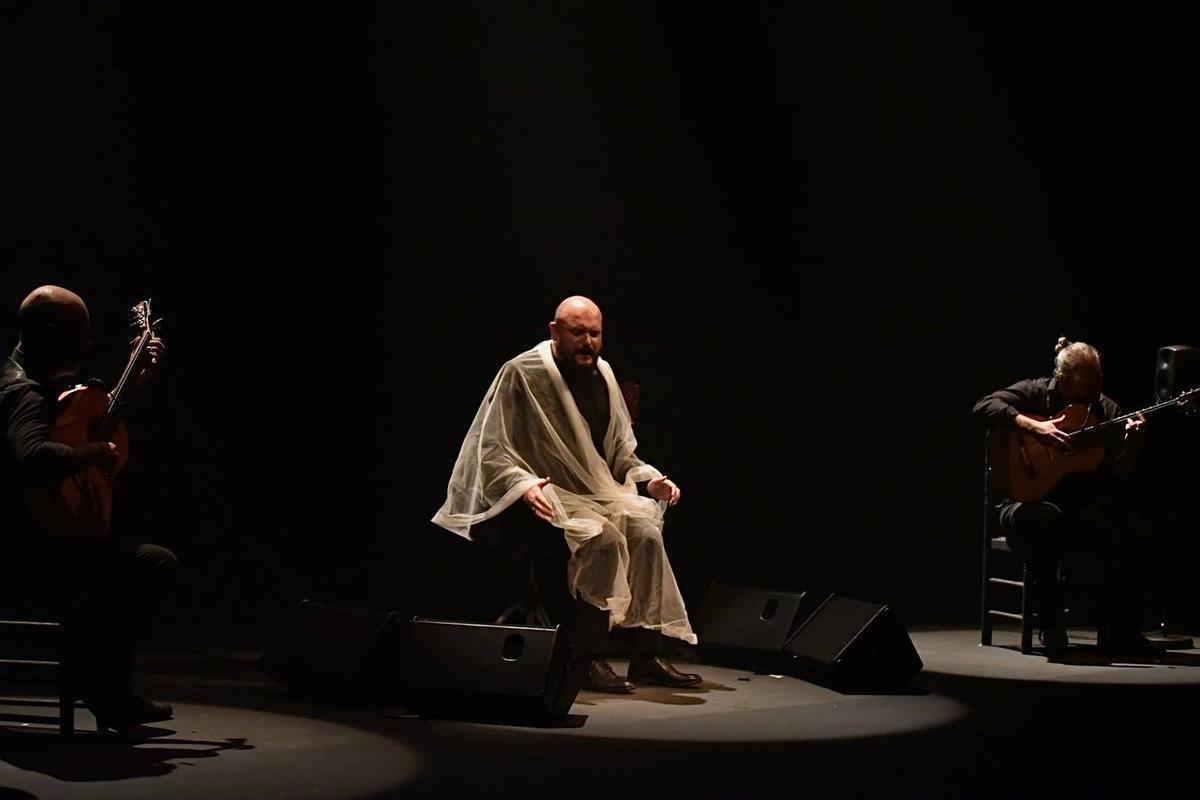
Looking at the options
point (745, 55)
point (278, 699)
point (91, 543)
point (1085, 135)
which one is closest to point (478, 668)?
point (278, 699)

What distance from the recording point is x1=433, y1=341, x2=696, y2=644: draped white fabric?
16.4 ft

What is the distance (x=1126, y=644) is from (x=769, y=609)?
5.00ft

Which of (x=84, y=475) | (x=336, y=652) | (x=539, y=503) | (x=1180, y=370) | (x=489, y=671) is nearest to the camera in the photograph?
(x=84, y=475)

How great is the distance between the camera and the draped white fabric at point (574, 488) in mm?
5012

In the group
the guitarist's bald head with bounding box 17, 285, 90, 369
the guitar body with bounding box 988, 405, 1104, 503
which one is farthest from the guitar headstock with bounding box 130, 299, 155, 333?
the guitar body with bounding box 988, 405, 1104, 503

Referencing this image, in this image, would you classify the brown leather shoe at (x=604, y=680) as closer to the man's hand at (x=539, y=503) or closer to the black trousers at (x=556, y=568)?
the black trousers at (x=556, y=568)

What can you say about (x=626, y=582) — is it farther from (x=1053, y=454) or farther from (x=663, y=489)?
(x=1053, y=454)

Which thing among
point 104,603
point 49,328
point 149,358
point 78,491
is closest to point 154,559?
point 104,603

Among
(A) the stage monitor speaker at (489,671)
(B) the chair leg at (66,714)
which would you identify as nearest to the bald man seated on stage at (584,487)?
(A) the stage monitor speaker at (489,671)

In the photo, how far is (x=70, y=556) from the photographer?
4004mm

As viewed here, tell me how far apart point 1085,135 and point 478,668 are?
4639 millimetres

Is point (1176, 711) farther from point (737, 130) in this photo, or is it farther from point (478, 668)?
point (737, 130)

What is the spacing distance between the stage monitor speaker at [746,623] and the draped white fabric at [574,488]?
460mm

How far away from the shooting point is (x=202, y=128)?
6.42 m
